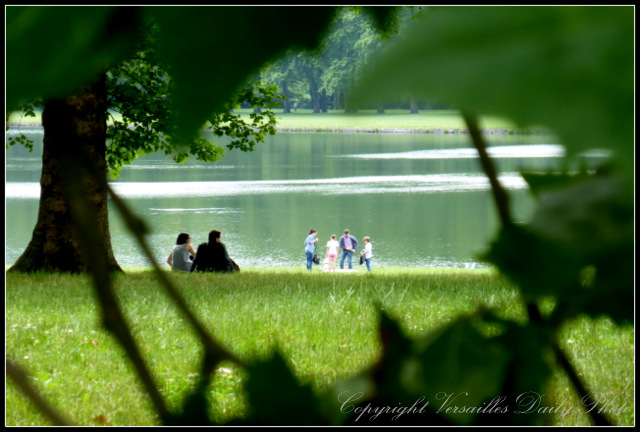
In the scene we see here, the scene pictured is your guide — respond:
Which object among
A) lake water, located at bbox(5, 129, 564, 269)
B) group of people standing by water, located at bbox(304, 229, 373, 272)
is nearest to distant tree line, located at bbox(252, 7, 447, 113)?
lake water, located at bbox(5, 129, 564, 269)

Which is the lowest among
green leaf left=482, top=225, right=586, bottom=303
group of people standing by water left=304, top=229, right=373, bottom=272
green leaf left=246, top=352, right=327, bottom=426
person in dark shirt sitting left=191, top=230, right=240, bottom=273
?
group of people standing by water left=304, top=229, right=373, bottom=272

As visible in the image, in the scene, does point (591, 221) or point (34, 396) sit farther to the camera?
point (34, 396)

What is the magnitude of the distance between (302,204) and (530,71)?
692 inches

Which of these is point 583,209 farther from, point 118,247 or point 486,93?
point 118,247

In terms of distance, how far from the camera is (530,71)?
0.47 ft

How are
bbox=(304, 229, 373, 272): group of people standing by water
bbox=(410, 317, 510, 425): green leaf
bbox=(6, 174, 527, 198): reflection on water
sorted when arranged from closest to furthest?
bbox=(410, 317, 510, 425): green leaf → bbox=(304, 229, 373, 272): group of people standing by water → bbox=(6, 174, 527, 198): reflection on water

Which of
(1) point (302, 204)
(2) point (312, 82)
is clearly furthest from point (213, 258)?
(1) point (302, 204)

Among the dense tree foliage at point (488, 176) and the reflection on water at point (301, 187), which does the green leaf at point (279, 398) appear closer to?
the dense tree foliage at point (488, 176)

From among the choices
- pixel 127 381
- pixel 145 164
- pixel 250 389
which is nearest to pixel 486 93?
pixel 250 389

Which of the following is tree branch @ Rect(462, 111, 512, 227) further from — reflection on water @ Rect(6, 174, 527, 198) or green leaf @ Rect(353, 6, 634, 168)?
reflection on water @ Rect(6, 174, 527, 198)

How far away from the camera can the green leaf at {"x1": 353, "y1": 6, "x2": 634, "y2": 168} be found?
134 millimetres

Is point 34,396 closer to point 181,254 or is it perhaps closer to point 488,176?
point 488,176

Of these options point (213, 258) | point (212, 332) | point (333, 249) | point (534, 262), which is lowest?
point (333, 249)

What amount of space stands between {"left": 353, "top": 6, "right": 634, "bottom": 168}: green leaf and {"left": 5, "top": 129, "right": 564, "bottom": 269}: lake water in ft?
27.8
